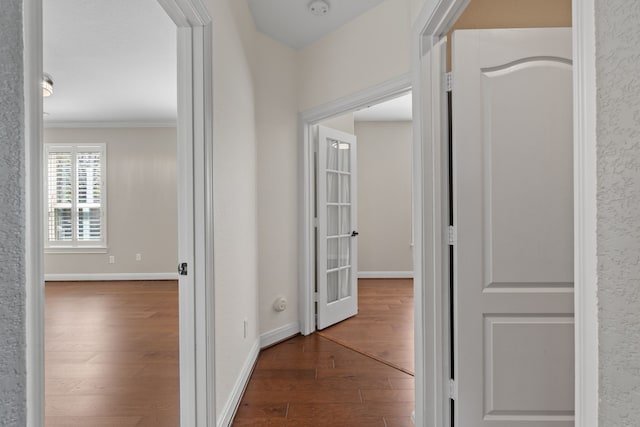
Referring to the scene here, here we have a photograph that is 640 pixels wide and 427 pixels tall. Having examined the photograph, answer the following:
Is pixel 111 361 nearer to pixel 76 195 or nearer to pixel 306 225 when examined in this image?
pixel 306 225

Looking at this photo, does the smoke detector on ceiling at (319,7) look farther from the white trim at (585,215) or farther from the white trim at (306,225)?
the white trim at (585,215)

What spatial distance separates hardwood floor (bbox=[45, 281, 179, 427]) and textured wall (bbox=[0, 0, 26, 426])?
1677mm

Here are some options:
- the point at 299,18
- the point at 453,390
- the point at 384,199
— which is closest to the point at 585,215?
the point at 453,390

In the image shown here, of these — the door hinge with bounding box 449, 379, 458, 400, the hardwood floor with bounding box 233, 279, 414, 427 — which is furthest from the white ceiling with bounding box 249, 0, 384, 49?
the hardwood floor with bounding box 233, 279, 414, 427

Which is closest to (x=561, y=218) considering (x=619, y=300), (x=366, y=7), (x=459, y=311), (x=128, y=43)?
(x=459, y=311)

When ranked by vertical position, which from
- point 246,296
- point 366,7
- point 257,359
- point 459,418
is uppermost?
point 366,7

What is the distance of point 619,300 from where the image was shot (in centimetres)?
56

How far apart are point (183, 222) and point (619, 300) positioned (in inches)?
59.4

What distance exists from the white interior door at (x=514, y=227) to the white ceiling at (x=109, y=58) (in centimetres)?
249

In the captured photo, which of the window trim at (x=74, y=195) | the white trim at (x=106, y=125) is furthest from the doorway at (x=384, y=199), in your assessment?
the window trim at (x=74, y=195)

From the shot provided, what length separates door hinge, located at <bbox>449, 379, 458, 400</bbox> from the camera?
160cm

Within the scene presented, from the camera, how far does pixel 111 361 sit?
2684 mm

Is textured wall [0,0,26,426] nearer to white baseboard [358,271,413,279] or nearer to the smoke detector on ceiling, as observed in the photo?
the smoke detector on ceiling

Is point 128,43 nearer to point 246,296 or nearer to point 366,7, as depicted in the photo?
point 366,7
